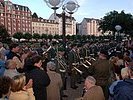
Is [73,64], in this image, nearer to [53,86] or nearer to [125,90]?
[53,86]

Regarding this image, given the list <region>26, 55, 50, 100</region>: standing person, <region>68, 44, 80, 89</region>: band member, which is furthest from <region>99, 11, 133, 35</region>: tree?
<region>26, 55, 50, 100</region>: standing person

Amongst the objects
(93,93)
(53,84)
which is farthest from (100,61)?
(93,93)

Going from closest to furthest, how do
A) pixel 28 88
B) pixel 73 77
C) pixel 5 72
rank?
1. pixel 28 88
2. pixel 5 72
3. pixel 73 77

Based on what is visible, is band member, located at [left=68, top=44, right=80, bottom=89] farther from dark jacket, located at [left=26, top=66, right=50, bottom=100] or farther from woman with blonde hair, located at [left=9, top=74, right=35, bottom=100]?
woman with blonde hair, located at [left=9, top=74, right=35, bottom=100]

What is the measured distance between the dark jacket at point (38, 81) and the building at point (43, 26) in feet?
522

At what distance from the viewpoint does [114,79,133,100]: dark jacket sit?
4.70 meters

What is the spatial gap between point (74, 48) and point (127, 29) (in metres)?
48.8

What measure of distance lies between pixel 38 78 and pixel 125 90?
2510 mm

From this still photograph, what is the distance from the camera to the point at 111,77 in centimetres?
879

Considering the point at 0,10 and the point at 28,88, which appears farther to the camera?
the point at 0,10

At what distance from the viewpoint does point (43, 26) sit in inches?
6762

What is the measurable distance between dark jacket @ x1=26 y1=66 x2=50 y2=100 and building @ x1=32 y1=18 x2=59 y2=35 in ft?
522

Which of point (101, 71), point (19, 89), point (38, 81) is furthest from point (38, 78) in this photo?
point (101, 71)

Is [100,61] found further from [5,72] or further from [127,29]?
[127,29]
